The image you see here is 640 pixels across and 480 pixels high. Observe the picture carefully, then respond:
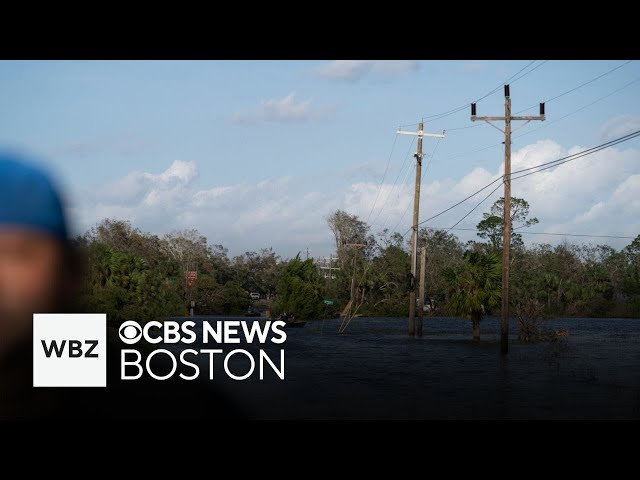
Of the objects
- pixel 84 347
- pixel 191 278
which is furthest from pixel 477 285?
pixel 191 278

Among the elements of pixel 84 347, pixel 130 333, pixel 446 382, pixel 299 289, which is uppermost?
pixel 84 347

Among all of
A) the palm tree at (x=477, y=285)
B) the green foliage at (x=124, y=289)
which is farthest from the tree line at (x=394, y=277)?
the green foliage at (x=124, y=289)

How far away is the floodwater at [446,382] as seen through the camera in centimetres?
1981

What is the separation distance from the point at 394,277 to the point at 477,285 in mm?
46223

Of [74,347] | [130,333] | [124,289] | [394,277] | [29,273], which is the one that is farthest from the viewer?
[394,277]

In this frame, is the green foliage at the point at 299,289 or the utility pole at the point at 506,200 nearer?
the utility pole at the point at 506,200

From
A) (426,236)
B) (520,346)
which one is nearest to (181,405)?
(520,346)

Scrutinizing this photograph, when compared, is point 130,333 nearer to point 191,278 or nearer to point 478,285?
point 478,285

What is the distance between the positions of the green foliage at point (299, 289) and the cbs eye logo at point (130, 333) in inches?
1500

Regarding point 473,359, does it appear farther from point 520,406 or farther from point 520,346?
point 520,406

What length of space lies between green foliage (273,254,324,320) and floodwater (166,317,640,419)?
13.3 meters

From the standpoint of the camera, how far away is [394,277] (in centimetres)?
8219

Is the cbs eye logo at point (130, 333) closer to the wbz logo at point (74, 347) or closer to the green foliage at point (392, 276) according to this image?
the wbz logo at point (74, 347)

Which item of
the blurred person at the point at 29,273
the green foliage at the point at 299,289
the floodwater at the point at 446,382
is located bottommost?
the floodwater at the point at 446,382
